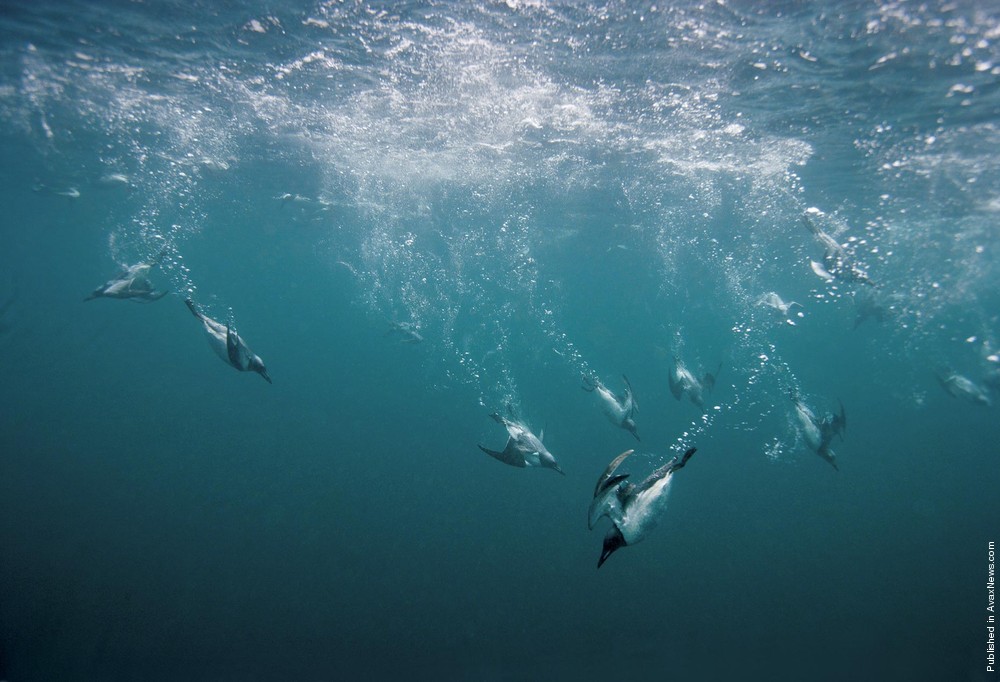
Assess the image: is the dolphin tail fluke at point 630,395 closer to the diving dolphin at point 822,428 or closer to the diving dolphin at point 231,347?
the diving dolphin at point 822,428

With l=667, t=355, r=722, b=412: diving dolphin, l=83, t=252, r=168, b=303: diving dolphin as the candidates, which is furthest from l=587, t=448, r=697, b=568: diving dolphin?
l=83, t=252, r=168, b=303: diving dolphin

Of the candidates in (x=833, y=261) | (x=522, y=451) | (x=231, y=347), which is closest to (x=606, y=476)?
(x=522, y=451)

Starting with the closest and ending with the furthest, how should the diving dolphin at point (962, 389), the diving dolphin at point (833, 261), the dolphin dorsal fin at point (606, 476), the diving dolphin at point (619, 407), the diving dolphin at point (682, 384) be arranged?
the dolphin dorsal fin at point (606, 476) < the diving dolphin at point (619, 407) < the diving dolphin at point (682, 384) < the diving dolphin at point (833, 261) < the diving dolphin at point (962, 389)

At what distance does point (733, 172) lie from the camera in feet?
65.2

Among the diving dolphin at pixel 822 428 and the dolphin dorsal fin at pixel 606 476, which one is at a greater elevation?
the dolphin dorsal fin at pixel 606 476

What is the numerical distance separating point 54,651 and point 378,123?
17.1 metres

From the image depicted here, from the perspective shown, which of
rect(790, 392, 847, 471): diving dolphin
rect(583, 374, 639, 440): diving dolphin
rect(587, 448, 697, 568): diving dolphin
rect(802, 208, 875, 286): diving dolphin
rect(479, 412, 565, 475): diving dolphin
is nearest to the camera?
rect(587, 448, 697, 568): diving dolphin

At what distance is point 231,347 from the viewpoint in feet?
15.5

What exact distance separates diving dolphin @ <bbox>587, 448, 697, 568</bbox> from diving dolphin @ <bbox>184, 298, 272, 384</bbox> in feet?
12.8

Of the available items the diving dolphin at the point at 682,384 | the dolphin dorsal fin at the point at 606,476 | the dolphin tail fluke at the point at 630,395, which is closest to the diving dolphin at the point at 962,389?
the diving dolphin at the point at 682,384

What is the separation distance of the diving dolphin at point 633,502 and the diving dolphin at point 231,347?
3.89 meters

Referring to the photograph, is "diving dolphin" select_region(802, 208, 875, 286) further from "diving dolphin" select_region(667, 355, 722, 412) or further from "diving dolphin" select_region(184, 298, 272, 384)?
"diving dolphin" select_region(184, 298, 272, 384)

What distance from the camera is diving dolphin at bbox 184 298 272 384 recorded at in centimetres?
488

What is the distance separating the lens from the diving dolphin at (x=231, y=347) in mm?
4879
